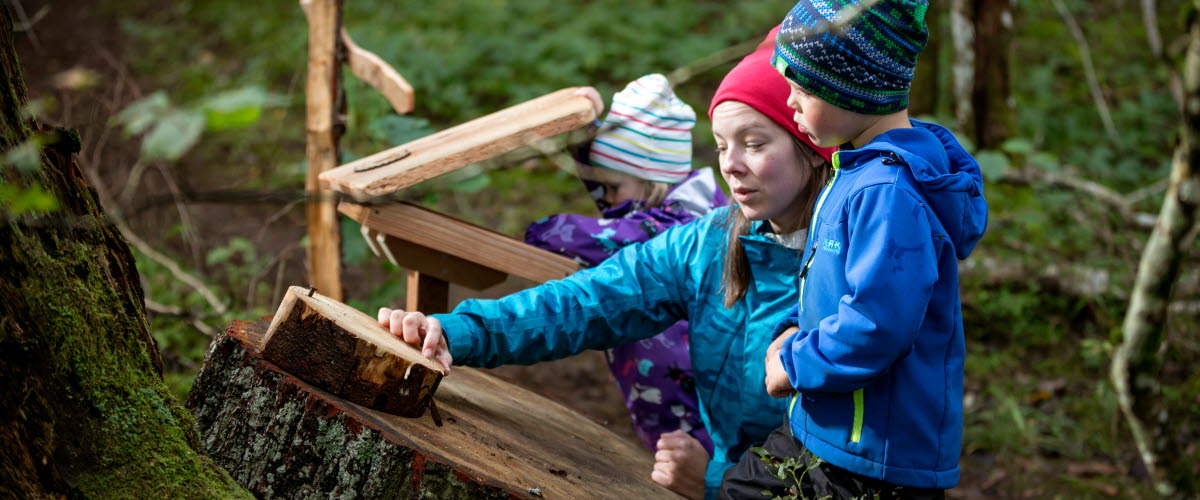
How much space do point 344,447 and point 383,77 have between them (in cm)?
217

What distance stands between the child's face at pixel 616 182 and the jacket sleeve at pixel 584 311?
0.60 m

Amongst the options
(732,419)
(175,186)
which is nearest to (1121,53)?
(732,419)

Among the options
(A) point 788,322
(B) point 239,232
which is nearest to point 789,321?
(A) point 788,322

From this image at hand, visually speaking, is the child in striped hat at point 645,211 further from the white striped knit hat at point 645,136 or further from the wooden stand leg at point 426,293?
the wooden stand leg at point 426,293

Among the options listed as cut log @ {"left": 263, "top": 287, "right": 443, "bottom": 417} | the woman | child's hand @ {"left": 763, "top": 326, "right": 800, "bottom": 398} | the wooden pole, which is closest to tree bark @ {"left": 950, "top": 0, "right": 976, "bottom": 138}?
the wooden pole

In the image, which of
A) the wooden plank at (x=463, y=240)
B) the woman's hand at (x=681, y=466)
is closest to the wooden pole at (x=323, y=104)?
the wooden plank at (x=463, y=240)

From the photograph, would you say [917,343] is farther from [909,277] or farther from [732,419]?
[732,419]

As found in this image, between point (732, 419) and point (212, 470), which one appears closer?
point (212, 470)

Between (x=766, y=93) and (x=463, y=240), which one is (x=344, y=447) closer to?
(x=463, y=240)

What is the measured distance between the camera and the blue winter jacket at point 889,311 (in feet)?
5.69

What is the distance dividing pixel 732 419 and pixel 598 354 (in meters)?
2.57

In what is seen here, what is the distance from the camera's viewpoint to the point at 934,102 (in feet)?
21.6

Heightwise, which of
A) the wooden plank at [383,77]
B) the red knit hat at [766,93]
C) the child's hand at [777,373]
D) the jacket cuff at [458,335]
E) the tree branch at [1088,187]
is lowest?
the tree branch at [1088,187]

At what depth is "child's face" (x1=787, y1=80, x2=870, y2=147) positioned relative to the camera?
1.91 meters
